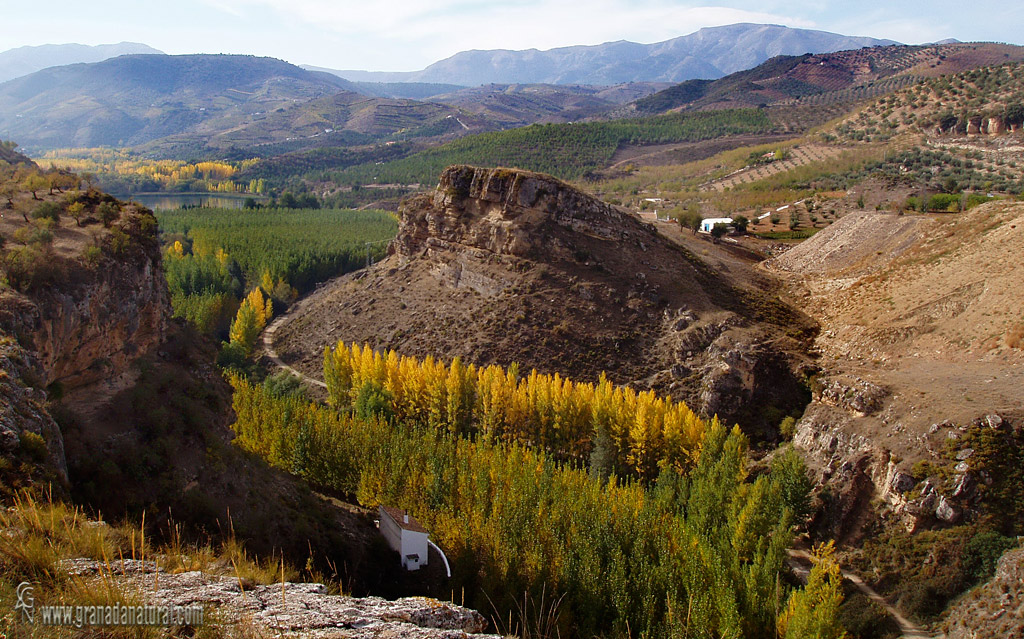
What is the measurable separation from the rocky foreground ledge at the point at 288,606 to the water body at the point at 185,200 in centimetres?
11874

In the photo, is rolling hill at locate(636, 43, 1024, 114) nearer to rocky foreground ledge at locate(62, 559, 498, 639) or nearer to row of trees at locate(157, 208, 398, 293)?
row of trees at locate(157, 208, 398, 293)

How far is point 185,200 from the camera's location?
127250 millimetres

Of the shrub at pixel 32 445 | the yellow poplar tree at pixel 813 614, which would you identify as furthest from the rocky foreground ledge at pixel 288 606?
the yellow poplar tree at pixel 813 614

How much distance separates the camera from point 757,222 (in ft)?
212

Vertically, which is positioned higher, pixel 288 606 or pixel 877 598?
pixel 288 606

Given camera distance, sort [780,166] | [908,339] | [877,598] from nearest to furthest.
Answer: [877,598]
[908,339]
[780,166]

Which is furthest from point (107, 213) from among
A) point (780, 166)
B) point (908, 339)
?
point (780, 166)

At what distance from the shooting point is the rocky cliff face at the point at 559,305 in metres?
37.0

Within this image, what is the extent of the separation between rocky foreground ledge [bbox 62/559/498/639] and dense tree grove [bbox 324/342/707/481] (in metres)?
21.8

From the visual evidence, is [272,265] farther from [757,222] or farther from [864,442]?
[864,442]

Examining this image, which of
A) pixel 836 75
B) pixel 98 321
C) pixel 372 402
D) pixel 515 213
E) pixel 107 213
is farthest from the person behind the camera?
pixel 836 75

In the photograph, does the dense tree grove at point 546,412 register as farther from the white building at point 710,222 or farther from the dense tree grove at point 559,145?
the dense tree grove at point 559,145

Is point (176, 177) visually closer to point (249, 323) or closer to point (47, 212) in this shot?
point (249, 323)

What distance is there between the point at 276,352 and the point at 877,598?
4425 cm
